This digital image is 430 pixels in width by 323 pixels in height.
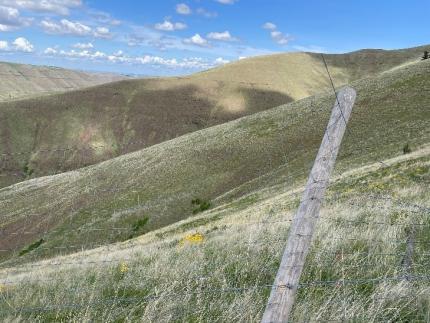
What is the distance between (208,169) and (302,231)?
178ft

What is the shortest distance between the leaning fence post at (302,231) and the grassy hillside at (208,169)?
31.8 meters

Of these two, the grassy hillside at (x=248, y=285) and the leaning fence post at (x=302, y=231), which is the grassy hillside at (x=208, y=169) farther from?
the leaning fence post at (x=302, y=231)

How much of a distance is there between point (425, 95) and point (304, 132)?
14.7m

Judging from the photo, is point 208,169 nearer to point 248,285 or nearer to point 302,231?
point 248,285

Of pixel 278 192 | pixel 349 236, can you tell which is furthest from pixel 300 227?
pixel 278 192

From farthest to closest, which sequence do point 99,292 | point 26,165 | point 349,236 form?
point 26,165
point 349,236
point 99,292

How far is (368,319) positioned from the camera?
5.26 m

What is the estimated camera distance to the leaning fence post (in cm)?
455

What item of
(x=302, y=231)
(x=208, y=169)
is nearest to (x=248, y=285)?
(x=302, y=231)

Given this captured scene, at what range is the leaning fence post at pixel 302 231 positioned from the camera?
4.55 meters

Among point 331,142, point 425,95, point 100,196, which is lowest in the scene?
point 100,196

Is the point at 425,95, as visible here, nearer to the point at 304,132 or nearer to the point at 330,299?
the point at 304,132

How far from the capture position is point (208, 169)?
5884 cm

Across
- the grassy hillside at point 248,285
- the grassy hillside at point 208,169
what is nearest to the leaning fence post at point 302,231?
the grassy hillside at point 248,285
